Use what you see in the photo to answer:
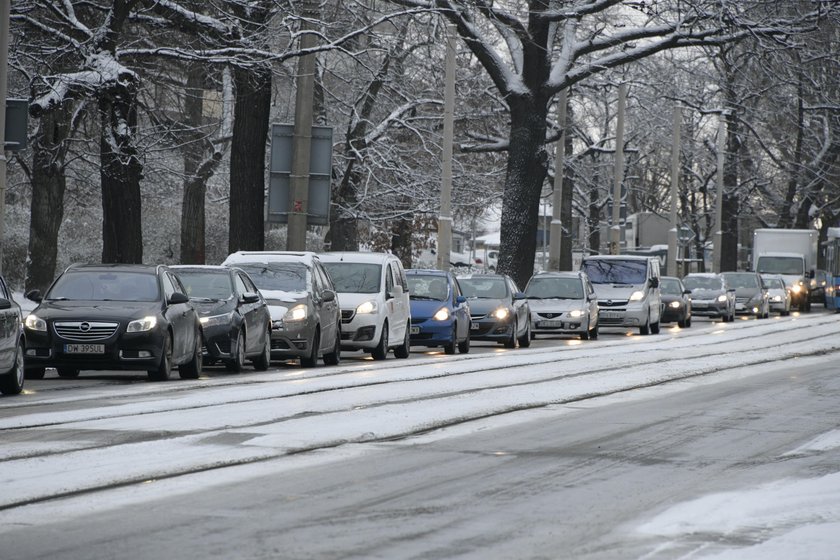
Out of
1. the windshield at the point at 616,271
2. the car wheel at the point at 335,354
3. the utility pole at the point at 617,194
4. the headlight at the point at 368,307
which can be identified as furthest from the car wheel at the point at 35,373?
the utility pole at the point at 617,194

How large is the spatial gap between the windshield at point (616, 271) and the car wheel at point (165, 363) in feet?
76.9

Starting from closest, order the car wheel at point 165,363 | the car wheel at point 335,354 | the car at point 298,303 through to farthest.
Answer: the car wheel at point 165,363
the car at point 298,303
the car wheel at point 335,354

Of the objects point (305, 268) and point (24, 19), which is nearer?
point (305, 268)

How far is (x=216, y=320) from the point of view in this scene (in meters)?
21.8

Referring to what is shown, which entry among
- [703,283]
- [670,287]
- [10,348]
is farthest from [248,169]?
[703,283]

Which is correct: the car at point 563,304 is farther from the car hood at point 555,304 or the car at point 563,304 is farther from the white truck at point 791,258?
the white truck at point 791,258

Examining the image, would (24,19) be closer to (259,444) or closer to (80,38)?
(80,38)

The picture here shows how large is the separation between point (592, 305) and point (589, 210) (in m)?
38.0

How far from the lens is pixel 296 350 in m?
23.7

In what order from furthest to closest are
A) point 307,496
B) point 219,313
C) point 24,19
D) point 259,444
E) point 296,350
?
point 24,19
point 296,350
point 219,313
point 259,444
point 307,496

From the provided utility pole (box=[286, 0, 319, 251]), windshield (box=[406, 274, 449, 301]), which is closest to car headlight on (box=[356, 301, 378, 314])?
utility pole (box=[286, 0, 319, 251])

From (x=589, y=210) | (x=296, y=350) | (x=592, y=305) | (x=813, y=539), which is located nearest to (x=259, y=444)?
(x=813, y=539)

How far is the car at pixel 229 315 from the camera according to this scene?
21.9 metres

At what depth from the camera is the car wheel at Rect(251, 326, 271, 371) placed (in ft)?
75.8
